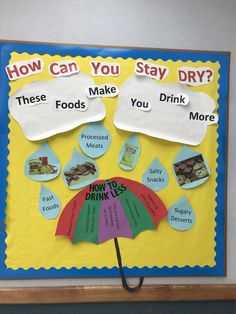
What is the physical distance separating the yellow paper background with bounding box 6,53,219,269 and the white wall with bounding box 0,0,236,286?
78mm

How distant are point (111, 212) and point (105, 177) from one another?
141 mm

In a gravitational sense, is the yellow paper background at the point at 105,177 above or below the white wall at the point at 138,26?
below

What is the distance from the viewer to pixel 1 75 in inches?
54.1

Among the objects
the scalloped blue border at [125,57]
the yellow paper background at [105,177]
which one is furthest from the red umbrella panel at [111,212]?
the scalloped blue border at [125,57]

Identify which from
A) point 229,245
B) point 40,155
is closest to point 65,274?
point 40,155

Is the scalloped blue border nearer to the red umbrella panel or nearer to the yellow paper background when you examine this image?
the yellow paper background

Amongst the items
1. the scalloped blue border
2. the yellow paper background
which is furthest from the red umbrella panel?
the scalloped blue border

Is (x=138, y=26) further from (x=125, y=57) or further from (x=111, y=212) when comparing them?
(x=111, y=212)

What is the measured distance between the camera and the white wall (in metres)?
1.40

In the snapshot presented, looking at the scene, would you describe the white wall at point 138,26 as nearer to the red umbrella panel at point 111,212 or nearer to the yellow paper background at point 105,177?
the yellow paper background at point 105,177

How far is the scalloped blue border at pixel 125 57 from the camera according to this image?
137cm

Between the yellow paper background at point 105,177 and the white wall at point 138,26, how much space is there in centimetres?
8

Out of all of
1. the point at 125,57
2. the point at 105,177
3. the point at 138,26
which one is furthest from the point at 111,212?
the point at 138,26

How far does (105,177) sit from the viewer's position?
141 centimetres
